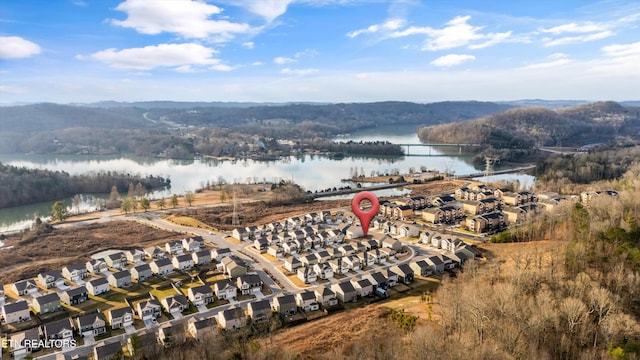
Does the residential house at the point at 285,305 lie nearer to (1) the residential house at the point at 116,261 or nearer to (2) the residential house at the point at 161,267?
(2) the residential house at the point at 161,267

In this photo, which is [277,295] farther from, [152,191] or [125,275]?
[152,191]

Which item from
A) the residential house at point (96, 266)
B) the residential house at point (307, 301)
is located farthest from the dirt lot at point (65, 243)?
the residential house at point (307, 301)

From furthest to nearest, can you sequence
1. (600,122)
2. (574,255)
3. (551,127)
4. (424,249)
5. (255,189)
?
(600,122)
(551,127)
(255,189)
(424,249)
(574,255)

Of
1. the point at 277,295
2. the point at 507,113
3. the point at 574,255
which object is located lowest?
the point at 277,295

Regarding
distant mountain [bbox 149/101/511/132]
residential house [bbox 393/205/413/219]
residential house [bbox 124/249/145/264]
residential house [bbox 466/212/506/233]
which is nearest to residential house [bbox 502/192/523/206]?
residential house [bbox 466/212/506/233]

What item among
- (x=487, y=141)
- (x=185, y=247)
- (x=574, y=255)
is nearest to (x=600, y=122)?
(x=487, y=141)

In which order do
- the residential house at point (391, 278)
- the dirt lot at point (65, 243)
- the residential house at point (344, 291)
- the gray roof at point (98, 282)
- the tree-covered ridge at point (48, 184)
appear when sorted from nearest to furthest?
the residential house at point (344, 291)
the gray roof at point (98, 282)
the residential house at point (391, 278)
the dirt lot at point (65, 243)
the tree-covered ridge at point (48, 184)
